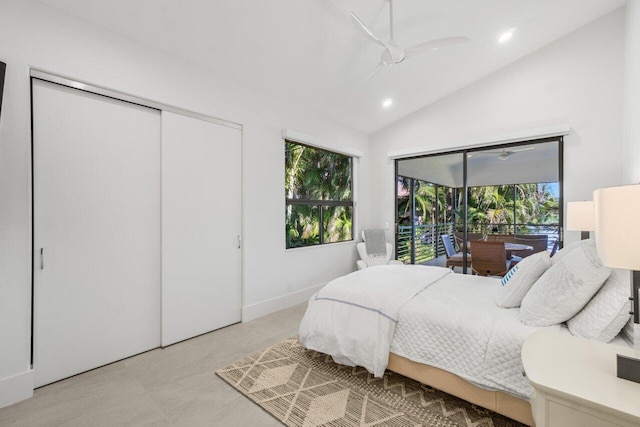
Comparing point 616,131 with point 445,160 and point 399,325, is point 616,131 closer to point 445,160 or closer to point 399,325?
point 445,160

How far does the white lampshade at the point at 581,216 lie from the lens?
8.70 feet

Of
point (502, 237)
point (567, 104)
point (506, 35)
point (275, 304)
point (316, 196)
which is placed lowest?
point (275, 304)

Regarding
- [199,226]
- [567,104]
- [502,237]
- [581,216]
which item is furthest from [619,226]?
[502,237]

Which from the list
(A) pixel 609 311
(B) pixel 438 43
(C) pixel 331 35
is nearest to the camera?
(A) pixel 609 311

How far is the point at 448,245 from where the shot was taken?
15.7 ft

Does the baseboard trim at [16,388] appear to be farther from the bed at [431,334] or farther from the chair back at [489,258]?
the chair back at [489,258]

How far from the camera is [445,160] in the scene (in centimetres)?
502

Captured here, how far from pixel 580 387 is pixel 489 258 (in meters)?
3.14

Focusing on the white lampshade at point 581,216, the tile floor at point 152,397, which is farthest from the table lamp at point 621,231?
the white lampshade at point 581,216

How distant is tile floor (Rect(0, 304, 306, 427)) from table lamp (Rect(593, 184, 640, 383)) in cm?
166

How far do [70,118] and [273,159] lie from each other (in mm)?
1939

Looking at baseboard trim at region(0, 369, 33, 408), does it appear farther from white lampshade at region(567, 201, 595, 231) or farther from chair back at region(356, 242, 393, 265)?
white lampshade at region(567, 201, 595, 231)

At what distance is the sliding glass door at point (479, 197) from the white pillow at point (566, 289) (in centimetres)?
252

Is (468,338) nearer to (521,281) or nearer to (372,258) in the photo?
(521,281)
